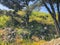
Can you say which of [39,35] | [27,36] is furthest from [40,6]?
[27,36]

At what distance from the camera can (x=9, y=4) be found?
20.2m

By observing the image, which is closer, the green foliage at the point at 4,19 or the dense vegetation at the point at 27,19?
the dense vegetation at the point at 27,19

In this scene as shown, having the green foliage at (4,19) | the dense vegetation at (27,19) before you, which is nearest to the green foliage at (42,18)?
the dense vegetation at (27,19)

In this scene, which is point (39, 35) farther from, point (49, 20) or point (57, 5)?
point (49, 20)

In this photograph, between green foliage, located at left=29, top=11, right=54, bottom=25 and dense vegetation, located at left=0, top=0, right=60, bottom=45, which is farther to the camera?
green foliage, located at left=29, top=11, right=54, bottom=25

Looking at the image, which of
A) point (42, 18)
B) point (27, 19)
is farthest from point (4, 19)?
point (42, 18)

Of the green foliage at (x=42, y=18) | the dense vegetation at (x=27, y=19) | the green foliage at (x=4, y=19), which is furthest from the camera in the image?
the green foliage at (x=42, y=18)

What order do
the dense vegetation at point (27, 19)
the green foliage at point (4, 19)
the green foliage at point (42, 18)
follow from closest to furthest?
the dense vegetation at point (27, 19)
the green foliage at point (4, 19)
the green foliage at point (42, 18)

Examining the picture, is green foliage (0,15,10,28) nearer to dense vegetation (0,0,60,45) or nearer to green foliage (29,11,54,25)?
dense vegetation (0,0,60,45)

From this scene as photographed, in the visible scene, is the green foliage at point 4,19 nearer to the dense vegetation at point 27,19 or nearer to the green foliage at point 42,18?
the dense vegetation at point 27,19

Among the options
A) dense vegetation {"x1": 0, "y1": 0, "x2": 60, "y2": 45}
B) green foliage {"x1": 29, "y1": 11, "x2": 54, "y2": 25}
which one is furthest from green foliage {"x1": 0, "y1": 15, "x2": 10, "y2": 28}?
green foliage {"x1": 29, "y1": 11, "x2": 54, "y2": 25}

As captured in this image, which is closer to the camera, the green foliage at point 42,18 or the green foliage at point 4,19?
the green foliage at point 4,19

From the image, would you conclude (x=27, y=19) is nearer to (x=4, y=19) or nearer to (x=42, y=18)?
(x=4, y=19)

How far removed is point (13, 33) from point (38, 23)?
6.96 meters
